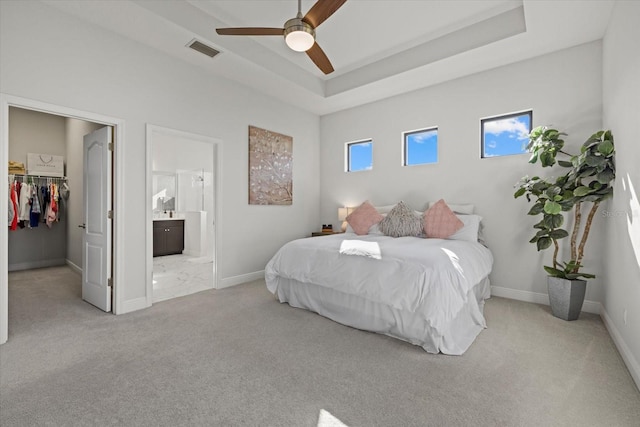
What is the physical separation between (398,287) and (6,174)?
350cm

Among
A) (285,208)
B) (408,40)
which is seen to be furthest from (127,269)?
(408,40)

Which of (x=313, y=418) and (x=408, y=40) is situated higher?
(x=408, y=40)

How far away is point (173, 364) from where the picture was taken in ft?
→ 7.22

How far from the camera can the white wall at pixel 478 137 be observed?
3.38 meters

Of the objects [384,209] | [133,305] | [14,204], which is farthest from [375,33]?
[14,204]

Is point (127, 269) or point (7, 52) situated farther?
point (127, 269)

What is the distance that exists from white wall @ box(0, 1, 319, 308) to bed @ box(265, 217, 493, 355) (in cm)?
148

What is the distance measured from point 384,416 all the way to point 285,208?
13.0 feet

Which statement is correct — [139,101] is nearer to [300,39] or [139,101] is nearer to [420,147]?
[300,39]

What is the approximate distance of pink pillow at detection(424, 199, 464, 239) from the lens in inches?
146

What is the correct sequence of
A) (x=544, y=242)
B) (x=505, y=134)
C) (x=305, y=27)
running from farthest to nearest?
(x=505, y=134) < (x=544, y=242) < (x=305, y=27)

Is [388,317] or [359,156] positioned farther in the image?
[359,156]

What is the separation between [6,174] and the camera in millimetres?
2541

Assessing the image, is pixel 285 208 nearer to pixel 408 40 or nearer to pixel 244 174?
pixel 244 174
